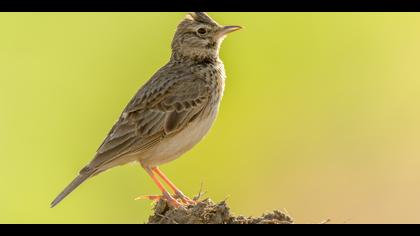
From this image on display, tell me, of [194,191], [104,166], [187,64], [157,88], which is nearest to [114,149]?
[104,166]

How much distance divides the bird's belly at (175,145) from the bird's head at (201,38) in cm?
110

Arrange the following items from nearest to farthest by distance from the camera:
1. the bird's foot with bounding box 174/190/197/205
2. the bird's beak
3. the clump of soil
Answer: the clump of soil → the bird's foot with bounding box 174/190/197/205 → the bird's beak

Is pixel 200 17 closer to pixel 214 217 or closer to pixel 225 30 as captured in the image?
pixel 225 30

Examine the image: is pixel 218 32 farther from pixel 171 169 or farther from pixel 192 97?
pixel 171 169

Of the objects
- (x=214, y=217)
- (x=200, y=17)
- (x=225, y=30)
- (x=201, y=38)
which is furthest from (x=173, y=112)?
(x=214, y=217)

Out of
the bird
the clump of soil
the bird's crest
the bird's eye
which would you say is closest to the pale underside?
the bird

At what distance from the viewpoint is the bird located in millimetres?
10484

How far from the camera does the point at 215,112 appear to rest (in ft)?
36.7

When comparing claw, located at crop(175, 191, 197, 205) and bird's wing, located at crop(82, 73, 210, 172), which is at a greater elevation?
bird's wing, located at crop(82, 73, 210, 172)

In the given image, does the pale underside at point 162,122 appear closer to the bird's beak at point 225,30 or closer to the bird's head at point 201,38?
the bird's head at point 201,38

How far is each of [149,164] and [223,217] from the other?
8.33 ft

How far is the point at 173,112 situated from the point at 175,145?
45 cm

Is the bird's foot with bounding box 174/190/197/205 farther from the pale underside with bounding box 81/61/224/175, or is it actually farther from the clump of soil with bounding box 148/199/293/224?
the clump of soil with bounding box 148/199/293/224

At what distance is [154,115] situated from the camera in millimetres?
10797
